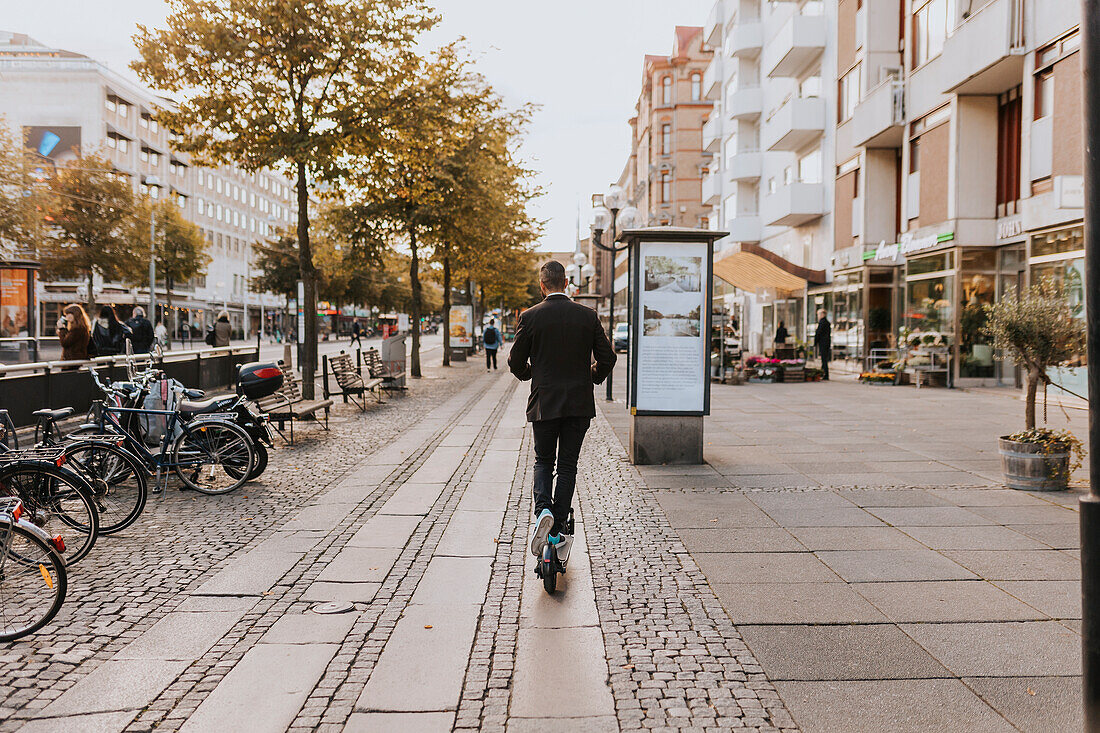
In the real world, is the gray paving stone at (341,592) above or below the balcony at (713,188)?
below

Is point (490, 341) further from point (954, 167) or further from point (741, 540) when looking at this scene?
point (741, 540)

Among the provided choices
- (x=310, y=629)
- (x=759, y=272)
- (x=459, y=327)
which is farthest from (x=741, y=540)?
(x=459, y=327)

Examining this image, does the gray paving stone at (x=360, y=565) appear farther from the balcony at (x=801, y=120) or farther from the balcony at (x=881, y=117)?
the balcony at (x=801, y=120)

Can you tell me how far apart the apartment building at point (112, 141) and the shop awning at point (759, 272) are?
29268mm

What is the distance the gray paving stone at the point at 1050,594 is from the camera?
495cm

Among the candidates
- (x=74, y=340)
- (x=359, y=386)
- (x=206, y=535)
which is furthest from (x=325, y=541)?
(x=359, y=386)

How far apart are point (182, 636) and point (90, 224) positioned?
41.9 metres

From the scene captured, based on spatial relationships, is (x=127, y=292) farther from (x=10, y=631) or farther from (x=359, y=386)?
(x=10, y=631)

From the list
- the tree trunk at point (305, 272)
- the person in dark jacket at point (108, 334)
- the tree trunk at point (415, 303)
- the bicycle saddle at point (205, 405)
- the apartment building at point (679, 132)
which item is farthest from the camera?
the apartment building at point (679, 132)

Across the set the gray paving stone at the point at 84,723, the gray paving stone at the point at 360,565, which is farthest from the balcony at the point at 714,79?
the gray paving stone at the point at 84,723

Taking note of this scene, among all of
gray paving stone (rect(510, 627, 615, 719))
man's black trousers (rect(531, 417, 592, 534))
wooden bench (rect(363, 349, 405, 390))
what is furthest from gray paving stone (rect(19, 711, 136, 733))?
wooden bench (rect(363, 349, 405, 390))

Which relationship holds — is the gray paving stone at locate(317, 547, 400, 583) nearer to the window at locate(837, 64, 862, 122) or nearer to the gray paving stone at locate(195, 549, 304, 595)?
the gray paving stone at locate(195, 549, 304, 595)

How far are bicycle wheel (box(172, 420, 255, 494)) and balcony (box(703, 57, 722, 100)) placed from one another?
44517 millimetres

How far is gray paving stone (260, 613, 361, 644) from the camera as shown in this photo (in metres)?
4.68
